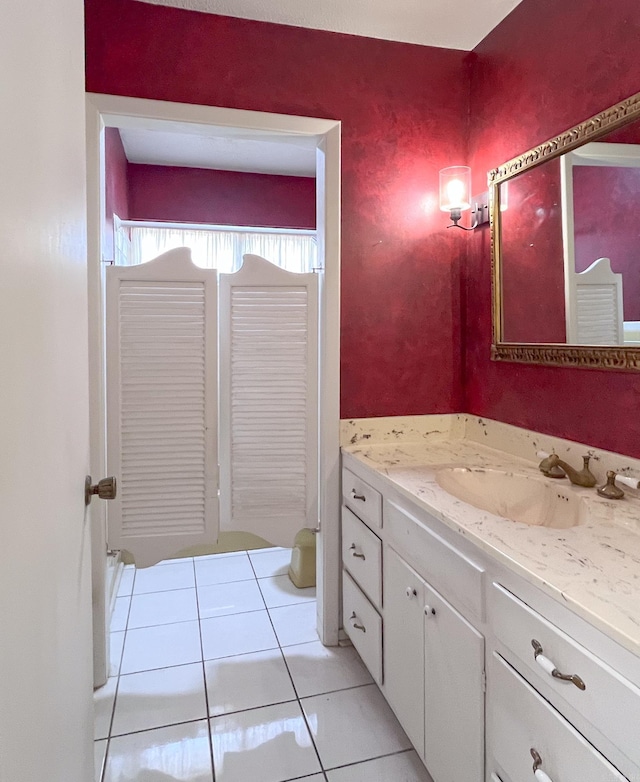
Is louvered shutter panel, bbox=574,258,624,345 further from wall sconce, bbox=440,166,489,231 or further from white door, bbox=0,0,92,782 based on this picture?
white door, bbox=0,0,92,782

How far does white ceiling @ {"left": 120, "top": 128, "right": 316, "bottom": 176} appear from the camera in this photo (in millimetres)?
3064

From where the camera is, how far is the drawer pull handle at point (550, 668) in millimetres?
812

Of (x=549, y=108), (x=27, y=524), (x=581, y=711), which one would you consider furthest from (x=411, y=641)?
(x=549, y=108)

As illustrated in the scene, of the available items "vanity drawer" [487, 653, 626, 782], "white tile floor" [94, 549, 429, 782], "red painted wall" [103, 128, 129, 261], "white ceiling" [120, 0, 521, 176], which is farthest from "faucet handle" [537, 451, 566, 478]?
"red painted wall" [103, 128, 129, 261]

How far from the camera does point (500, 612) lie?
3.37 feet

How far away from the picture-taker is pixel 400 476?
160 cm

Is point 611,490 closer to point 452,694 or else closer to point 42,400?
point 452,694

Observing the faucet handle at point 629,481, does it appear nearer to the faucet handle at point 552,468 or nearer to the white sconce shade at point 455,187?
the faucet handle at point 552,468

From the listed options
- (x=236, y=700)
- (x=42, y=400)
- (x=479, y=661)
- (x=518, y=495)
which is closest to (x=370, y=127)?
(x=518, y=495)

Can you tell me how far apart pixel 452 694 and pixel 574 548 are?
500mm

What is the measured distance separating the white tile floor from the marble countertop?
0.85m

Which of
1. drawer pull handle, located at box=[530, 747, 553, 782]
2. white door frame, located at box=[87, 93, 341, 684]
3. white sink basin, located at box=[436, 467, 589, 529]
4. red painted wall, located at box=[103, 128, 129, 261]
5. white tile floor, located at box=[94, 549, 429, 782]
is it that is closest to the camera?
drawer pull handle, located at box=[530, 747, 553, 782]

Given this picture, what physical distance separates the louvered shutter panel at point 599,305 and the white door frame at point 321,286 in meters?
0.88

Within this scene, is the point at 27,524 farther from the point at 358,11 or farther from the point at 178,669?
the point at 358,11
